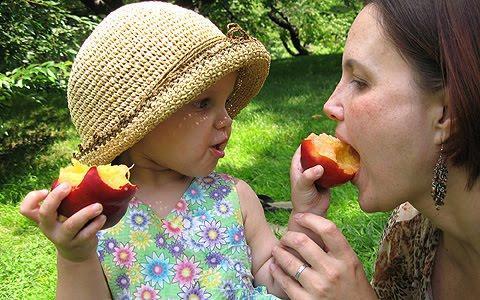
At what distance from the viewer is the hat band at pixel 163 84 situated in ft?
5.65

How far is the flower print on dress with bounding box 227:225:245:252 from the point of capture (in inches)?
74.2

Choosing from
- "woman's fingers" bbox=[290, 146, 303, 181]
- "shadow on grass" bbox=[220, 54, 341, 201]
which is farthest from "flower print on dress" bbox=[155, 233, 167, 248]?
"shadow on grass" bbox=[220, 54, 341, 201]

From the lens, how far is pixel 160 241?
6.00 feet

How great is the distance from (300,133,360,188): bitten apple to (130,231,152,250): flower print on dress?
0.50 metres

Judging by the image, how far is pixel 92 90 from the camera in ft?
5.82

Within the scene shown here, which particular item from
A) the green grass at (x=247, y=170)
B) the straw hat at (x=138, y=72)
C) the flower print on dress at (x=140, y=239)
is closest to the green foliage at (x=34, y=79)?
the green grass at (x=247, y=170)

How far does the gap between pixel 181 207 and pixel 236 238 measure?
19cm

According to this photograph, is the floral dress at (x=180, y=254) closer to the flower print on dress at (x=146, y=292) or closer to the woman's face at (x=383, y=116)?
the flower print on dress at (x=146, y=292)

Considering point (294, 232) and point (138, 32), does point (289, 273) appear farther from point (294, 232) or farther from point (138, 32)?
point (138, 32)

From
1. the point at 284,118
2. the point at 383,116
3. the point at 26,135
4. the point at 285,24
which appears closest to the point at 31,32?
the point at 26,135

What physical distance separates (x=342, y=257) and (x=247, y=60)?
2.07 feet

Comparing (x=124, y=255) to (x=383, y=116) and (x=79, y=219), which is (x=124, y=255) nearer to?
(x=79, y=219)

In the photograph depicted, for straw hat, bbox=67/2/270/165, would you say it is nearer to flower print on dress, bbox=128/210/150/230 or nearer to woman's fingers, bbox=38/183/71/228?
flower print on dress, bbox=128/210/150/230

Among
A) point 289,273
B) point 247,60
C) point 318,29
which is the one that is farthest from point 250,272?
point 318,29
